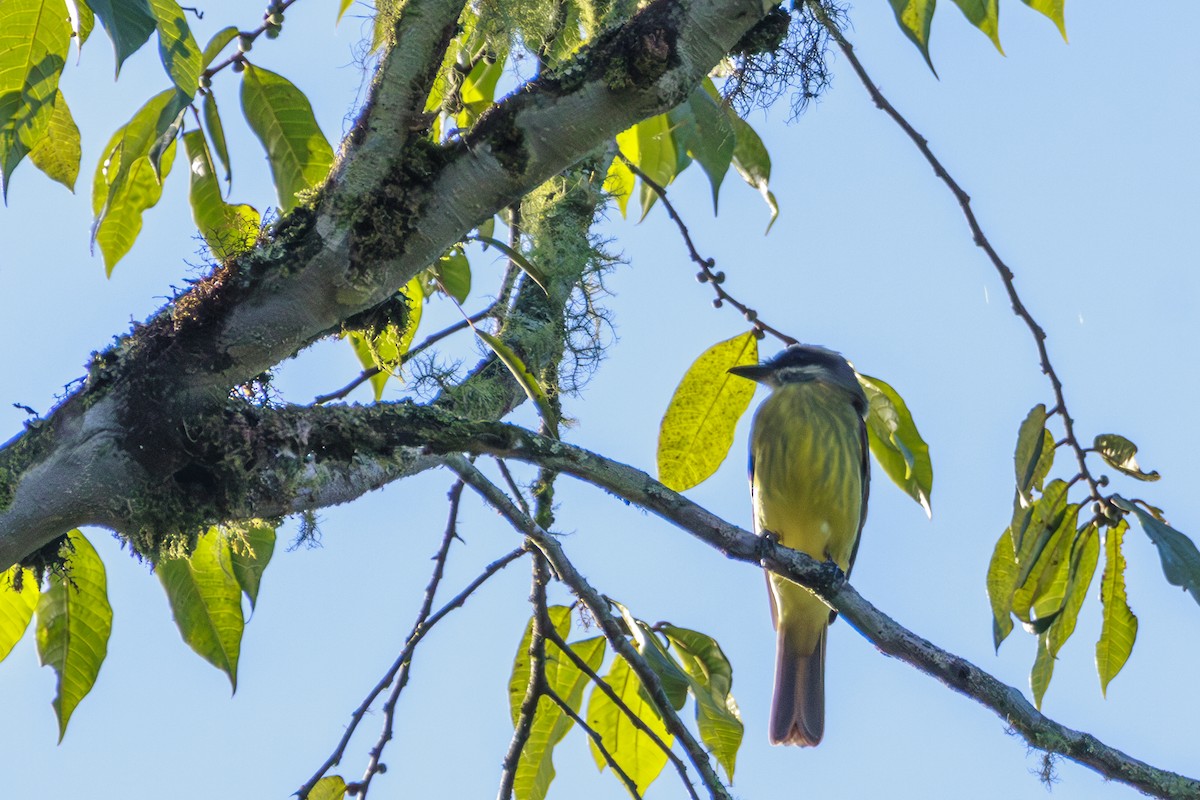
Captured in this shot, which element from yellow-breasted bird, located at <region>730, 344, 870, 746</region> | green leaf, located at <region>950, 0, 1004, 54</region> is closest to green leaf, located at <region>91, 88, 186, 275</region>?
green leaf, located at <region>950, 0, 1004, 54</region>

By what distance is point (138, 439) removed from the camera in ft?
6.31

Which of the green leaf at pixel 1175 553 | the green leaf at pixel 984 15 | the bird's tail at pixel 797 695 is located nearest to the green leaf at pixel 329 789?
the green leaf at pixel 1175 553

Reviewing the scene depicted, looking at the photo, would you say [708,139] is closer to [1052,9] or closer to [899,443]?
[1052,9]

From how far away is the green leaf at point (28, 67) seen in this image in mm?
1898

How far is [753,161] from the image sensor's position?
3463 millimetres

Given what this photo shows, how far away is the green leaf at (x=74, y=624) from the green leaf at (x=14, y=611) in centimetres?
4

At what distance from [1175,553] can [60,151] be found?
2.46 meters

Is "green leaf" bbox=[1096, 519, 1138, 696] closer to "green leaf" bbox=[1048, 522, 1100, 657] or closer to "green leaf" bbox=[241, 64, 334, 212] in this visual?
"green leaf" bbox=[1048, 522, 1100, 657]

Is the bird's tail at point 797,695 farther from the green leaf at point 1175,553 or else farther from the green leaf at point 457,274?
the green leaf at point 1175,553

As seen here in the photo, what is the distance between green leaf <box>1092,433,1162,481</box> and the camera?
2734 mm

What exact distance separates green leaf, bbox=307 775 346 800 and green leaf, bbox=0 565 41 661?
68 centimetres

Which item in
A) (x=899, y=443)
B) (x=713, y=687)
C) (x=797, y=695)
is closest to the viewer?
(x=713, y=687)

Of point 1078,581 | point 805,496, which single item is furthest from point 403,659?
point 805,496

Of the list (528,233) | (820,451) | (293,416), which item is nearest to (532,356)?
(528,233)
